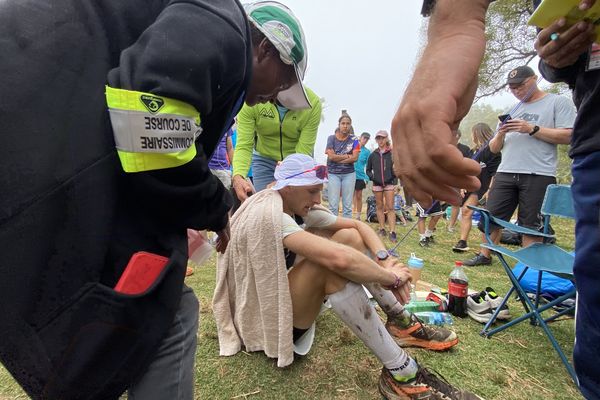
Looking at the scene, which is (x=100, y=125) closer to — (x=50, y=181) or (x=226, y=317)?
(x=50, y=181)

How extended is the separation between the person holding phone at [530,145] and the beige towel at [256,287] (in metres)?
2.77

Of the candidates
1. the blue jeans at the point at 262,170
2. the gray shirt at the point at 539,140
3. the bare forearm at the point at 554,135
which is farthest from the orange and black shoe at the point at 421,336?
the bare forearm at the point at 554,135

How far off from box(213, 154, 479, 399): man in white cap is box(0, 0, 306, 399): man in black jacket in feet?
3.10

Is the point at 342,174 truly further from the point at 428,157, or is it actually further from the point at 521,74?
the point at 428,157

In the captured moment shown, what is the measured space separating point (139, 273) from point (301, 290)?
45.8 inches

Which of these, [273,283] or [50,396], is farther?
[273,283]

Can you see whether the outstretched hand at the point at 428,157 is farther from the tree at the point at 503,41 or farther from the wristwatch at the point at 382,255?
the tree at the point at 503,41

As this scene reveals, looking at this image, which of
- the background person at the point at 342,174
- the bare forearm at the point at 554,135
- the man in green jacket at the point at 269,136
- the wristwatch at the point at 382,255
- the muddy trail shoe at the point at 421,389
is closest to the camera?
the muddy trail shoe at the point at 421,389

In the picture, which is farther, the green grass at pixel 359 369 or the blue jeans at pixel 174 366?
the green grass at pixel 359 369

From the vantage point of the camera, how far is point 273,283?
178 centimetres

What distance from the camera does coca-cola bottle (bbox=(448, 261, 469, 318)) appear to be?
2555 mm

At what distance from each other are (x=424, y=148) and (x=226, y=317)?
183 cm

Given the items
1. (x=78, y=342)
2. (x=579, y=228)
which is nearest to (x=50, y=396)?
(x=78, y=342)

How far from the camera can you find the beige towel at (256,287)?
1.75 m
